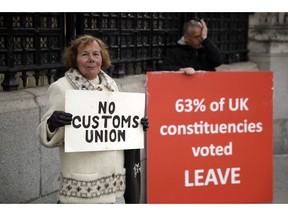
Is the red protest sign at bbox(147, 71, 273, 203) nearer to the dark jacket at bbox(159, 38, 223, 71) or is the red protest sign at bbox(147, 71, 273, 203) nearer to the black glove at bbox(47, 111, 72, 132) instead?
the dark jacket at bbox(159, 38, 223, 71)

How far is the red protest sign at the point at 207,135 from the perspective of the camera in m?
4.64

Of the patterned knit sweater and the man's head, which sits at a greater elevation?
the man's head

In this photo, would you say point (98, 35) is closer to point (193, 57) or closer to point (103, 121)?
point (193, 57)

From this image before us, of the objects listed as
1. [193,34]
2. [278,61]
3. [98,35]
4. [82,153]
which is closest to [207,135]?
[193,34]

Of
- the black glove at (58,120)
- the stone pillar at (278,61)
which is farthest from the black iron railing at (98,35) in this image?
the black glove at (58,120)

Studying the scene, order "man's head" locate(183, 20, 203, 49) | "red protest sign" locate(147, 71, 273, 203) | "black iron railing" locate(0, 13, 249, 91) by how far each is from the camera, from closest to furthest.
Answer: "black iron railing" locate(0, 13, 249, 91), "red protest sign" locate(147, 71, 273, 203), "man's head" locate(183, 20, 203, 49)

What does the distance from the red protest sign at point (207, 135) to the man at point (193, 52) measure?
33 cm

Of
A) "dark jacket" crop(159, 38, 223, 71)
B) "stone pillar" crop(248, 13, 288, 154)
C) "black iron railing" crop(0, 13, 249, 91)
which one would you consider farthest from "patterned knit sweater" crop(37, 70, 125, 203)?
"stone pillar" crop(248, 13, 288, 154)

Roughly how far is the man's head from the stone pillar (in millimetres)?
3097

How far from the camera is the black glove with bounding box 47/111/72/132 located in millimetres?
3014

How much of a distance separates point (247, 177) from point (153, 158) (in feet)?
3.10

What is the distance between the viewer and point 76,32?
16.7 feet

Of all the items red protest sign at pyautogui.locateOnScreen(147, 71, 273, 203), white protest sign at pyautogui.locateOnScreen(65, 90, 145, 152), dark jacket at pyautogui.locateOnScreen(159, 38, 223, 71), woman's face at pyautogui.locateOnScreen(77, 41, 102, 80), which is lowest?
red protest sign at pyautogui.locateOnScreen(147, 71, 273, 203)

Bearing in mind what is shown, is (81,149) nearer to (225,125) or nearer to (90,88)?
(90,88)
